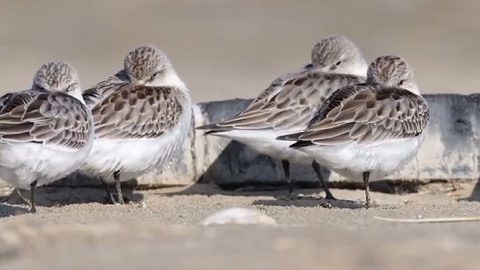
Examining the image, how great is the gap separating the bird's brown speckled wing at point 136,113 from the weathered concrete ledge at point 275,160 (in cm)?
49

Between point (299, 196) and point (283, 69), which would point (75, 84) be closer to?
point (299, 196)

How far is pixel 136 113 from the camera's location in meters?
10.0

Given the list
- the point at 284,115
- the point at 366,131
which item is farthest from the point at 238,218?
the point at 284,115

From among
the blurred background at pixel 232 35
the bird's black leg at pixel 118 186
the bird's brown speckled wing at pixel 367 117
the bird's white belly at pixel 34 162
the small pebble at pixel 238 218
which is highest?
the blurred background at pixel 232 35

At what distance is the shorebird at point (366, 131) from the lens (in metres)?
8.95

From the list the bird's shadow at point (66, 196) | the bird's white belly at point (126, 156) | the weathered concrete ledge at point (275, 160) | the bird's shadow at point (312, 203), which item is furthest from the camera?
the weathered concrete ledge at point (275, 160)

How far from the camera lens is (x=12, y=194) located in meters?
10.3

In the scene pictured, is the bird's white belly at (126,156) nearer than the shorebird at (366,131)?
No

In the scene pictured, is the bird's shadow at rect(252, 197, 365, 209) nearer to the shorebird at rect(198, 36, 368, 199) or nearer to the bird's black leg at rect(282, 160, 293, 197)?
the shorebird at rect(198, 36, 368, 199)

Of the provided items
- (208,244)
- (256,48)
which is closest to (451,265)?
(208,244)

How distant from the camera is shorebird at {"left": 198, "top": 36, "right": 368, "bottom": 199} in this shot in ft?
33.2

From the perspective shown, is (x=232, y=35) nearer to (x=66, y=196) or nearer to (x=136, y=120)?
(x=66, y=196)

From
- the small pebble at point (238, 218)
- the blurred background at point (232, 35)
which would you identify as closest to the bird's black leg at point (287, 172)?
the small pebble at point (238, 218)

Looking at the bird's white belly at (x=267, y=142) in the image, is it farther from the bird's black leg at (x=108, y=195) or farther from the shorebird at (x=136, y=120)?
the bird's black leg at (x=108, y=195)
